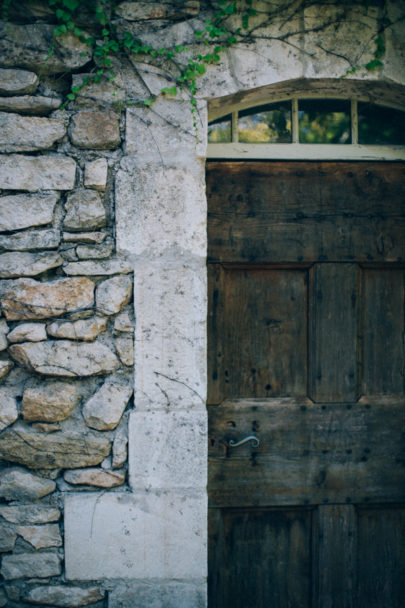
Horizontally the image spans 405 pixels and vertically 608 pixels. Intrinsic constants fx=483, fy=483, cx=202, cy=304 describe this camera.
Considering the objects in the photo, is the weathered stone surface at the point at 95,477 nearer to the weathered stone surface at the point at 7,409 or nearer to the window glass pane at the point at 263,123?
the weathered stone surface at the point at 7,409

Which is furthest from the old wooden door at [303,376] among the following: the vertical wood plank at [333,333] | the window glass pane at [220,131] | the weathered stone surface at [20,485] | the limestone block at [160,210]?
the weathered stone surface at [20,485]

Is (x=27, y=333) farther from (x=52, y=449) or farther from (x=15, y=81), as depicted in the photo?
(x=15, y=81)

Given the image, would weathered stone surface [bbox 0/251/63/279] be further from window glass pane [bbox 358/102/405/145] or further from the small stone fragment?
window glass pane [bbox 358/102/405/145]

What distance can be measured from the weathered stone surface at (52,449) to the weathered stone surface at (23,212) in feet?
2.73

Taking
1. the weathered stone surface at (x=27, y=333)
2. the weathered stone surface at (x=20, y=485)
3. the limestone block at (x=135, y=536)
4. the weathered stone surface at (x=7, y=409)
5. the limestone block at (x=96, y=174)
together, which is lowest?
the limestone block at (x=135, y=536)

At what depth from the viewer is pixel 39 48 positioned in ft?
6.44

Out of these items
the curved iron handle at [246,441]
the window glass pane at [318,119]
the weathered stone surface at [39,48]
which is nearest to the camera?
the weathered stone surface at [39,48]

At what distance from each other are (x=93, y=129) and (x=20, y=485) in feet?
4.91

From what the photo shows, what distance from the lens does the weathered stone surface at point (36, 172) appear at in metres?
1.98

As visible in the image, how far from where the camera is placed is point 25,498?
200cm

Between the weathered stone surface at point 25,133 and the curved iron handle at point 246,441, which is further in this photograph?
the curved iron handle at point 246,441

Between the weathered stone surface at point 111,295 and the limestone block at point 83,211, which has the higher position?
the limestone block at point 83,211

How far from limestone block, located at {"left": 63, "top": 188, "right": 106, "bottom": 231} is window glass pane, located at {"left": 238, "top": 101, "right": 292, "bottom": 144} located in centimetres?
78

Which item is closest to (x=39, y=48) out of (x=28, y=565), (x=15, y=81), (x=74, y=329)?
(x=15, y=81)
